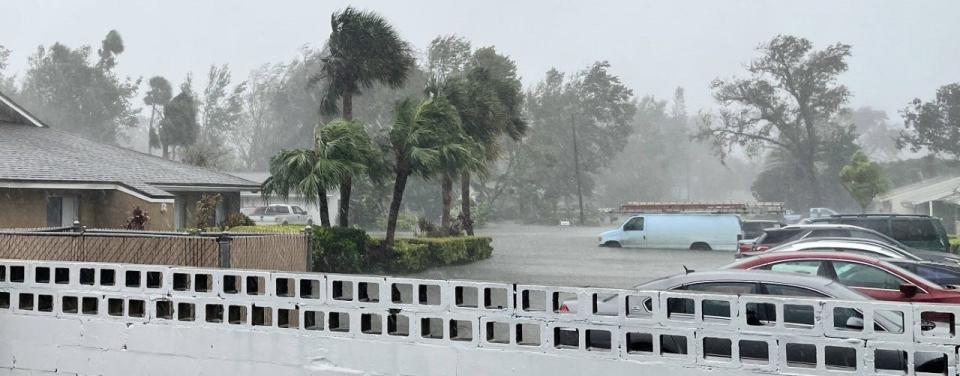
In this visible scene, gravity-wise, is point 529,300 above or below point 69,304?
above

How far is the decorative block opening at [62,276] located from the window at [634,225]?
23877 millimetres

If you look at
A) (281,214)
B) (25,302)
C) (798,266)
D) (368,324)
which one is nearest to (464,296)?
(368,324)

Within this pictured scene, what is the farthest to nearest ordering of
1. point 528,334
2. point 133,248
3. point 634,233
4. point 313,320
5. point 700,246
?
1. point 634,233
2. point 700,246
3. point 133,248
4. point 313,320
5. point 528,334

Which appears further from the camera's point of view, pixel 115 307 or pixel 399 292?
pixel 115 307

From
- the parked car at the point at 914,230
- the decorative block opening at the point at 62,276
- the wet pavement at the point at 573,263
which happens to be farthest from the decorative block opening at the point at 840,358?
the parked car at the point at 914,230

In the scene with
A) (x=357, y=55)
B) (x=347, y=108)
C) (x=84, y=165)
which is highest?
(x=357, y=55)

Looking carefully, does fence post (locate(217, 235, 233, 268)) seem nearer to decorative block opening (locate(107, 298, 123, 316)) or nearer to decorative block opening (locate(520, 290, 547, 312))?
decorative block opening (locate(107, 298, 123, 316))

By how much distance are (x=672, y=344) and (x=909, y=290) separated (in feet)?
16.8

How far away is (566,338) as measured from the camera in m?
5.67

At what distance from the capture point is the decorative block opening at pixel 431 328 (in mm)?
5930

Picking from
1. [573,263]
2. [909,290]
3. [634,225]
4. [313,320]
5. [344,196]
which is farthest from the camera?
[634,225]

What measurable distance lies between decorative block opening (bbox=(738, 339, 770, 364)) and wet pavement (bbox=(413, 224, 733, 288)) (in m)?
9.87

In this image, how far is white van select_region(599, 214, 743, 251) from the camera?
28.6m

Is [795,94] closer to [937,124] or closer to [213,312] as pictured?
[937,124]
